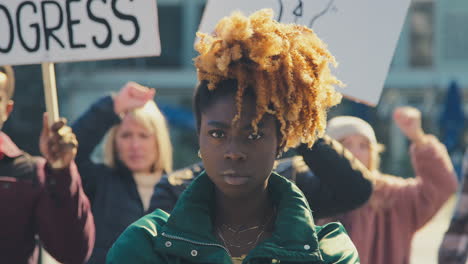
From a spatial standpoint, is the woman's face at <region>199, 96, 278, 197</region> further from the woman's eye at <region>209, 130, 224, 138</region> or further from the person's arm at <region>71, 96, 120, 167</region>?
the person's arm at <region>71, 96, 120, 167</region>

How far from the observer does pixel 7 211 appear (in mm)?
3498

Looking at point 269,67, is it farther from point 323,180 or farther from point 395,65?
point 395,65

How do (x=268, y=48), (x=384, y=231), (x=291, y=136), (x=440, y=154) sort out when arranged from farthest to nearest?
(x=440, y=154), (x=384, y=231), (x=291, y=136), (x=268, y=48)

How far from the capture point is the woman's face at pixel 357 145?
5039 millimetres

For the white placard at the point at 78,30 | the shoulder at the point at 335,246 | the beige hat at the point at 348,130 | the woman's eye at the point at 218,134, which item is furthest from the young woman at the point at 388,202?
the woman's eye at the point at 218,134

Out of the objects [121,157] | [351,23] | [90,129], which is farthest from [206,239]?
[121,157]

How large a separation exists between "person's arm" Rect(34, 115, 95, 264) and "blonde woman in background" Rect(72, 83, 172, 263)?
2.95 ft

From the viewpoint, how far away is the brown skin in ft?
7.76

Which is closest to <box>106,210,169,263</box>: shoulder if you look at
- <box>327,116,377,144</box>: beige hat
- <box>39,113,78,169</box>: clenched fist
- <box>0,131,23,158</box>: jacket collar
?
<box>39,113,78,169</box>: clenched fist

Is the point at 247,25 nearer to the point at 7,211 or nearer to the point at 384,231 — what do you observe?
the point at 7,211

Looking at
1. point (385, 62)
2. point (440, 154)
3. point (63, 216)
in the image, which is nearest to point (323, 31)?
point (385, 62)

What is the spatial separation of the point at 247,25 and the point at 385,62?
1569 millimetres

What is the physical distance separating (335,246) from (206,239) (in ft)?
1.14

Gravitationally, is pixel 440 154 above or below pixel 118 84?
above
